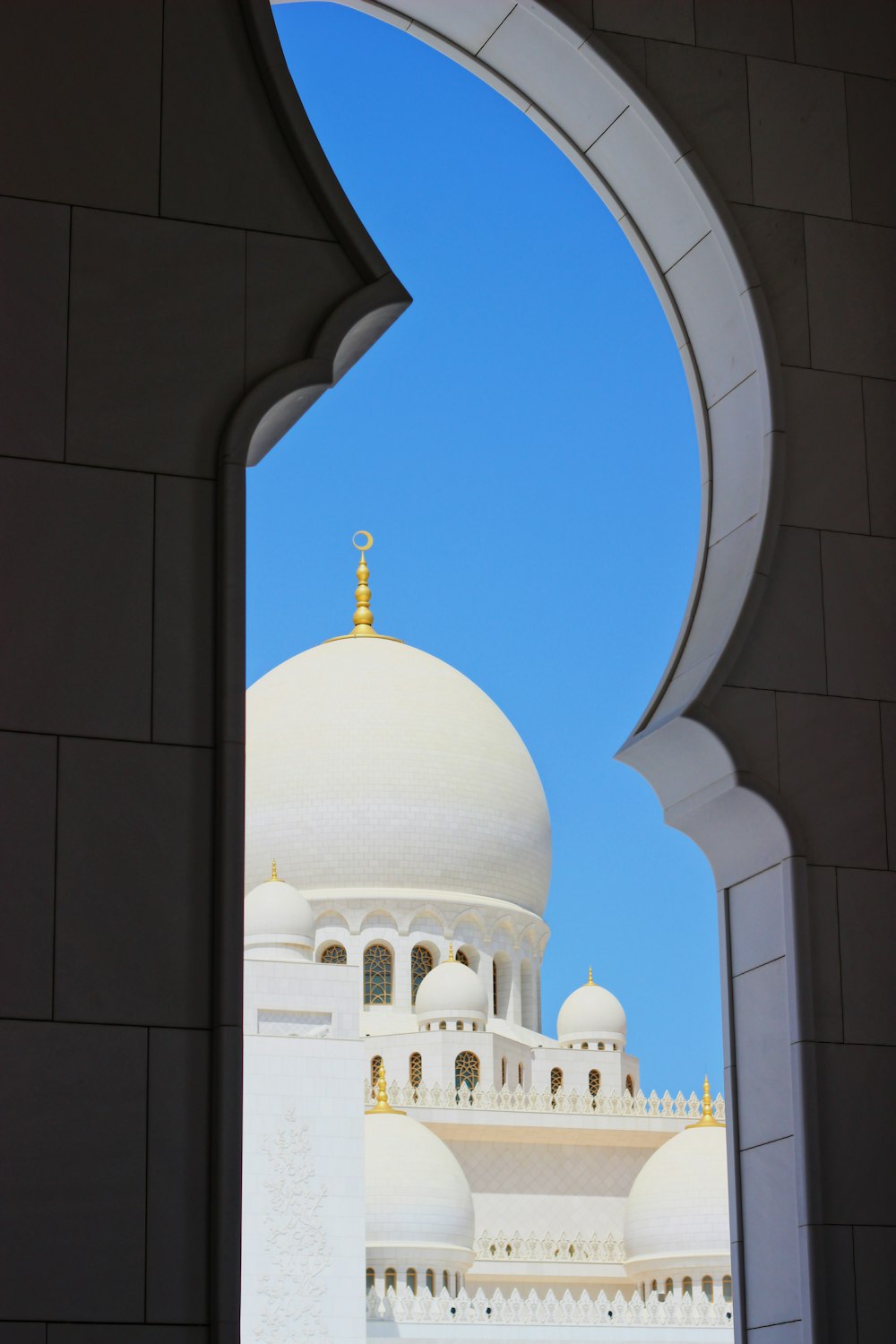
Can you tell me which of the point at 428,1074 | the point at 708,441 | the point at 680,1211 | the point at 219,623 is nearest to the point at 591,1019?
the point at 428,1074

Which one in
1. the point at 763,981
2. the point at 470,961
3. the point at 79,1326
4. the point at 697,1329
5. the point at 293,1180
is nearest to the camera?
the point at 79,1326

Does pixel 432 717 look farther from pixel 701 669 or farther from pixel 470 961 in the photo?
pixel 701 669

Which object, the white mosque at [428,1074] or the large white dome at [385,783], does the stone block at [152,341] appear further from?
the large white dome at [385,783]

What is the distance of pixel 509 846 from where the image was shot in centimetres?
3588

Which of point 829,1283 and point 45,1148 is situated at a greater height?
point 45,1148

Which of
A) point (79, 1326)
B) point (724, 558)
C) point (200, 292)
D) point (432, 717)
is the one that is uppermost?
point (432, 717)

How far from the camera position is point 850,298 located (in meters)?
4.87

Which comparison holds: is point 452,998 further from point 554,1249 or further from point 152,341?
point 152,341

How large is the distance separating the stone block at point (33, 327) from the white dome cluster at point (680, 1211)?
2461cm

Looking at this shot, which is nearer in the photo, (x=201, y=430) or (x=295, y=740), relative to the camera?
(x=201, y=430)

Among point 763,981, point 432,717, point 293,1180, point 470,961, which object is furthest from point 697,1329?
point 763,981

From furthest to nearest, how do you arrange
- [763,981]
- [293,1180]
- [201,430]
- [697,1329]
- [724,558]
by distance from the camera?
[697,1329] < [293,1180] < [724,558] < [763,981] < [201,430]

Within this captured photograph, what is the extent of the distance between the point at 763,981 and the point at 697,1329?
2271 centimetres

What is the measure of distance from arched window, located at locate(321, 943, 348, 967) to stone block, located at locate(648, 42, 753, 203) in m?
29.5
